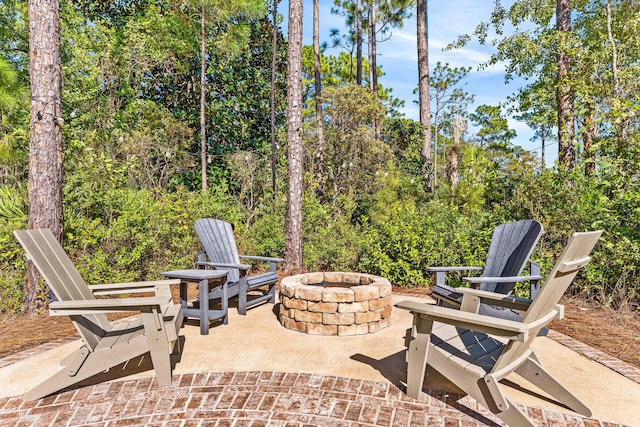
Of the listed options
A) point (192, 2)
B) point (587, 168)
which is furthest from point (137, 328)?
point (192, 2)

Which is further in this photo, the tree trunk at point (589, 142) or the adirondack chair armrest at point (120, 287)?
the tree trunk at point (589, 142)

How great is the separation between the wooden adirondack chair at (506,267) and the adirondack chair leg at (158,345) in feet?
7.40

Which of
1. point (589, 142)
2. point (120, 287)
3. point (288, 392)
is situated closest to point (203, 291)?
point (120, 287)

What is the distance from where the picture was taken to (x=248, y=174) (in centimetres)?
998

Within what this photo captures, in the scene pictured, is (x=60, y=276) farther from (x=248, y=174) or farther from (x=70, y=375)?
(x=248, y=174)

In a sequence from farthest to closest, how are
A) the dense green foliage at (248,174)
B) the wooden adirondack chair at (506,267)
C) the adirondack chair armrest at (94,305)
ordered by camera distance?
the dense green foliage at (248,174)
the wooden adirondack chair at (506,267)
the adirondack chair armrest at (94,305)

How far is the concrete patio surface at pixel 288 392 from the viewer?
216 centimetres

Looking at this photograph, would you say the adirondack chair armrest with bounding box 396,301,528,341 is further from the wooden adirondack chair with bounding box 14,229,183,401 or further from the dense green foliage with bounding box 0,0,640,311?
the dense green foliage with bounding box 0,0,640,311

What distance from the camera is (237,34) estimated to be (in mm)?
10547

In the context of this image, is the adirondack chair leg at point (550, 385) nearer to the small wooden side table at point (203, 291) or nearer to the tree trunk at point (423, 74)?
the small wooden side table at point (203, 291)

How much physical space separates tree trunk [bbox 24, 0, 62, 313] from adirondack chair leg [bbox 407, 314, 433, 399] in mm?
4259

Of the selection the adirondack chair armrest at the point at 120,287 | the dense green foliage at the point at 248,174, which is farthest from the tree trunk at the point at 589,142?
the adirondack chair armrest at the point at 120,287

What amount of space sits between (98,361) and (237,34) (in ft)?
33.3

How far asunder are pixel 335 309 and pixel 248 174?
274 inches
